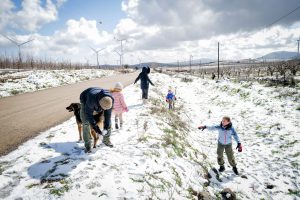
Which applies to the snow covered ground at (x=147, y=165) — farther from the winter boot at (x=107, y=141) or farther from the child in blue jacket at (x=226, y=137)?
the child in blue jacket at (x=226, y=137)

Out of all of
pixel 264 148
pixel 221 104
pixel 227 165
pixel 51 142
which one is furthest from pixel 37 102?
pixel 221 104

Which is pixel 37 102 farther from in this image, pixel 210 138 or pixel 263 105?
pixel 263 105

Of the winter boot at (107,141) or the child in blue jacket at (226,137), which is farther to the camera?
the child in blue jacket at (226,137)

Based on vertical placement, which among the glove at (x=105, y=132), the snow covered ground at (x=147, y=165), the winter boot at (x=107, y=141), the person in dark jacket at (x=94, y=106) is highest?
the person in dark jacket at (x=94, y=106)

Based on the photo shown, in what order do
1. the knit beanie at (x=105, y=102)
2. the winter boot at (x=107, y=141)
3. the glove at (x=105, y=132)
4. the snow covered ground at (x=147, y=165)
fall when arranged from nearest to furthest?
the snow covered ground at (x=147, y=165) < the knit beanie at (x=105, y=102) < the glove at (x=105, y=132) < the winter boot at (x=107, y=141)

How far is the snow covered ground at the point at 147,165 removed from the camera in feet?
15.2

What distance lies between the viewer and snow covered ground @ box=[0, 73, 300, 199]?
4645mm

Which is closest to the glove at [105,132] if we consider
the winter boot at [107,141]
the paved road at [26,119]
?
the winter boot at [107,141]

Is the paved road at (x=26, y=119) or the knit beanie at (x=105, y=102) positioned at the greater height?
the knit beanie at (x=105, y=102)

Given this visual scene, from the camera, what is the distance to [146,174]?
5316 mm

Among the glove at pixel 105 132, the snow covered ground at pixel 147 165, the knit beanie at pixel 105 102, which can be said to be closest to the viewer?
the snow covered ground at pixel 147 165

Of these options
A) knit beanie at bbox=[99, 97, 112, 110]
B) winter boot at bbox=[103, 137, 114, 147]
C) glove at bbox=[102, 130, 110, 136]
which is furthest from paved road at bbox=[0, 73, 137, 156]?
knit beanie at bbox=[99, 97, 112, 110]

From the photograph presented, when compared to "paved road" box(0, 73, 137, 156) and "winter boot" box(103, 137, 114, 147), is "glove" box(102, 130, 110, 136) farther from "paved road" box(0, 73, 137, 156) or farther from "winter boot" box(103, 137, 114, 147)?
"paved road" box(0, 73, 137, 156)

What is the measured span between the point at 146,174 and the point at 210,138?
22.2 ft
